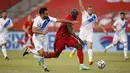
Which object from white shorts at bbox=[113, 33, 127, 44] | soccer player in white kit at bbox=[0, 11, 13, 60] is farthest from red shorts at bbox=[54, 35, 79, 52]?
white shorts at bbox=[113, 33, 127, 44]

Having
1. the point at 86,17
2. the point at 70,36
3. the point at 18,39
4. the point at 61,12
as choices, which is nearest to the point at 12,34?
the point at 18,39

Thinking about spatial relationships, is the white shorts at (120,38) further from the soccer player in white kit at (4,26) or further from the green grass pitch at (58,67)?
the soccer player in white kit at (4,26)

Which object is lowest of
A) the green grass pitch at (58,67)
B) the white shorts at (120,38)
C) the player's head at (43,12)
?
the green grass pitch at (58,67)

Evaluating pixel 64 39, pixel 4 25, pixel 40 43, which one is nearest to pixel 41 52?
pixel 40 43

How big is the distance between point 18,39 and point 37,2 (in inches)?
209

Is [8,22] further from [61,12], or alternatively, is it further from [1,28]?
[61,12]

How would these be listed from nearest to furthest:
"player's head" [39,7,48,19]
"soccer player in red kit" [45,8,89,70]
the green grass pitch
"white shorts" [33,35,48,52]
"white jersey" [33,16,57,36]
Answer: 1. "player's head" [39,7,48,19]
2. "white jersey" [33,16,57,36]
3. "white shorts" [33,35,48,52]
4. the green grass pitch
5. "soccer player in red kit" [45,8,89,70]

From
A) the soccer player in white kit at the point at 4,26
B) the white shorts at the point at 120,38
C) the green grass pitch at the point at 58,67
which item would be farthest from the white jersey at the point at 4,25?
the white shorts at the point at 120,38

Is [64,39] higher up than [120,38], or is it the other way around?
[64,39]

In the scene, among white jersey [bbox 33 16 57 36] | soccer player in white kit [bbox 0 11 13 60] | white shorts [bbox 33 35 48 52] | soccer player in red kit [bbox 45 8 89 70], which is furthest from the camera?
soccer player in white kit [bbox 0 11 13 60]

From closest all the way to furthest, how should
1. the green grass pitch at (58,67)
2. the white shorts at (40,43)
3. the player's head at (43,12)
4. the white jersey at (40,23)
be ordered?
the player's head at (43,12), the white jersey at (40,23), the white shorts at (40,43), the green grass pitch at (58,67)

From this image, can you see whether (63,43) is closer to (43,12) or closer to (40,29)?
(40,29)

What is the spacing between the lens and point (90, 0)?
31.8m

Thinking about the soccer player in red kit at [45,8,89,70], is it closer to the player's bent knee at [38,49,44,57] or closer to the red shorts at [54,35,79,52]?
the red shorts at [54,35,79,52]
